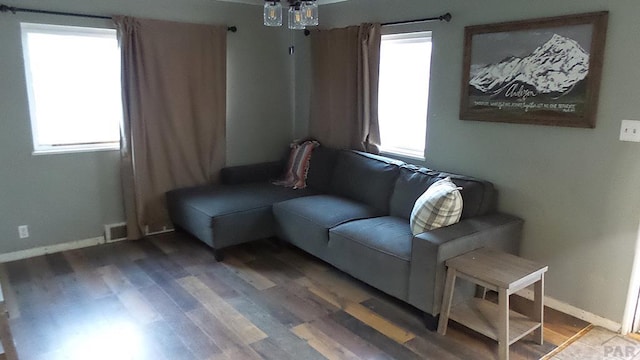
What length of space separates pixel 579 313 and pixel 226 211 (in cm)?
256

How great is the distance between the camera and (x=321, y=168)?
4215 millimetres

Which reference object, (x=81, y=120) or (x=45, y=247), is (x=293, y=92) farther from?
(x=45, y=247)

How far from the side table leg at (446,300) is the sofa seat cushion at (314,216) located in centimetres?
97

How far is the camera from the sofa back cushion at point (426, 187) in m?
3.00

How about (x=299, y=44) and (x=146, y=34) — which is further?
(x=299, y=44)

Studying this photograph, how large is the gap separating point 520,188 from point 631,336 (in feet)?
3.46

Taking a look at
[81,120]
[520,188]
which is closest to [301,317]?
[520,188]

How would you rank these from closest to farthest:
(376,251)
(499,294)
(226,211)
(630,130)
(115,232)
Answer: (499,294) → (630,130) → (376,251) → (226,211) → (115,232)

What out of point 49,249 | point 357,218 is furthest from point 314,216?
point 49,249

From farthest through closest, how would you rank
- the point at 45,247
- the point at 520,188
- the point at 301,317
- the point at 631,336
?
the point at 45,247, the point at 520,188, the point at 301,317, the point at 631,336

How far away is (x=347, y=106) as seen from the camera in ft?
13.7

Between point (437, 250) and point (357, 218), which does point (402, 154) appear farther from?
point (437, 250)

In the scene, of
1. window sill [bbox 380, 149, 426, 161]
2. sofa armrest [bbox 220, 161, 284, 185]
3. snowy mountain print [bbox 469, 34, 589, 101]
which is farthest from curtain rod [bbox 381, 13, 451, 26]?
sofa armrest [bbox 220, 161, 284, 185]

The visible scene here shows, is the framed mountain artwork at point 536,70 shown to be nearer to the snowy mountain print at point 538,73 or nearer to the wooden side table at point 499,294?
the snowy mountain print at point 538,73
